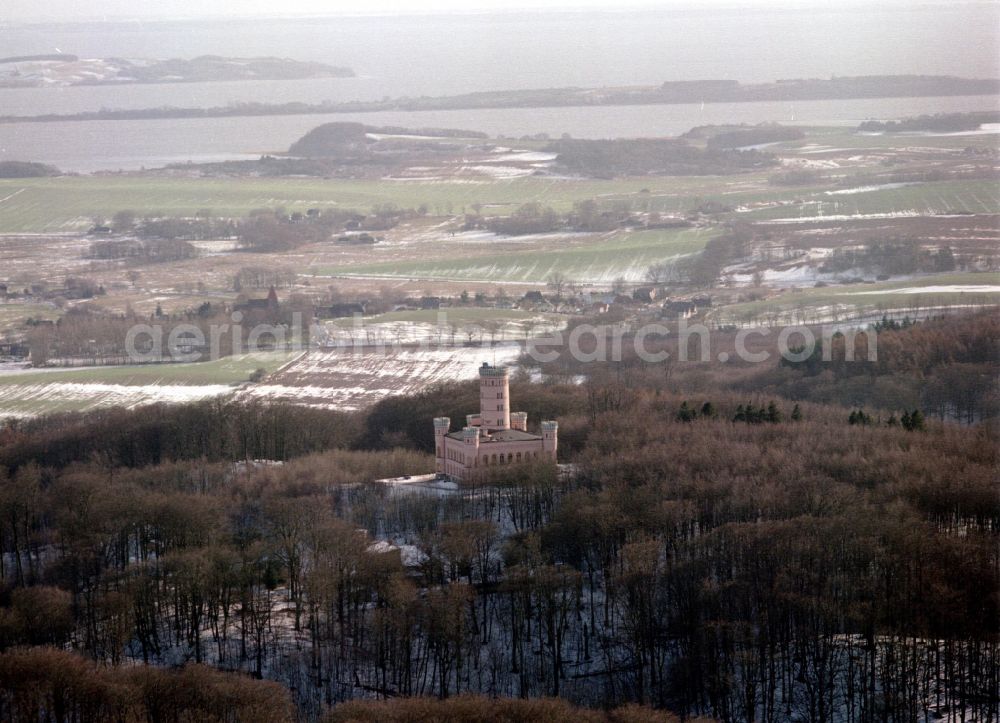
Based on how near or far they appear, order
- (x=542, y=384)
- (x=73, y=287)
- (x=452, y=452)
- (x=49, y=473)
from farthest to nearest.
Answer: (x=73, y=287)
(x=542, y=384)
(x=49, y=473)
(x=452, y=452)

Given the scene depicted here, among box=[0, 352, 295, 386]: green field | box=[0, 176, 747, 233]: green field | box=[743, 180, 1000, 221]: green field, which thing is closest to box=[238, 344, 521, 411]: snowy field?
box=[0, 352, 295, 386]: green field

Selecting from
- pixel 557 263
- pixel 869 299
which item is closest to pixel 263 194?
pixel 557 263

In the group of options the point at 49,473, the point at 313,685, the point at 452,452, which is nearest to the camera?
the point at 313,685

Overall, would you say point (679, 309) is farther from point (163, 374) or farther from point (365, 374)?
point (163, 374)

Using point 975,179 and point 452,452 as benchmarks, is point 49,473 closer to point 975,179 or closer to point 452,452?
point 452,452

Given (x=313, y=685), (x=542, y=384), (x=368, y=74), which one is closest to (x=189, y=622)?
(x=313, y=685)

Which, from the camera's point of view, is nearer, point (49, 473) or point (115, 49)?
point (49, 473)

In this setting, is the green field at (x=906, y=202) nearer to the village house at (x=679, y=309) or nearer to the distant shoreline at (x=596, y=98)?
the village house at (x=679, y=309)
